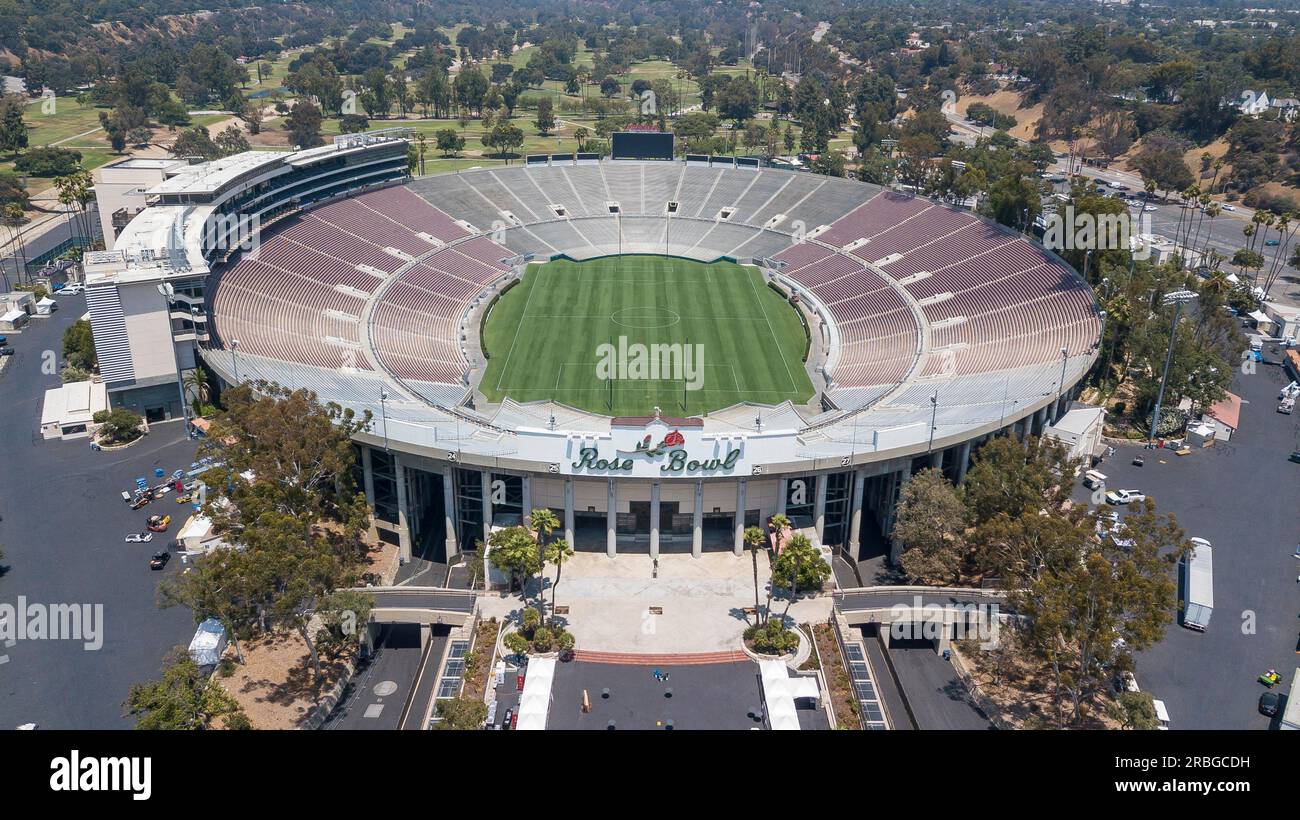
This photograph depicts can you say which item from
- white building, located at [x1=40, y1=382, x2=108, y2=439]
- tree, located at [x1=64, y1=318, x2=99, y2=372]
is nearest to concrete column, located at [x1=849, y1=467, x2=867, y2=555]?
white building, located at [x1=40, y1=382, x2=108, y2=439]

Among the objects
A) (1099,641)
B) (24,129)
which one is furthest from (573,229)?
(24,129)

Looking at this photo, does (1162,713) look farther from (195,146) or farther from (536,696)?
(195,146)

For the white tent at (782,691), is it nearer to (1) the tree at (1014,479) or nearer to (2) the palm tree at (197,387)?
(1) the tree at (1014,479)

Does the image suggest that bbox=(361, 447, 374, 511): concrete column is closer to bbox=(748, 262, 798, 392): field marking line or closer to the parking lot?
bbox=(748, 262, 798, 392): field marking line

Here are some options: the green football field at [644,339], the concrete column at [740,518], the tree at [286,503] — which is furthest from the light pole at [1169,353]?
the tree at [286,503]

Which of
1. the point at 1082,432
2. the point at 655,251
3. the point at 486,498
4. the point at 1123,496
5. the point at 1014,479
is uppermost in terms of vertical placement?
the point at 655,251

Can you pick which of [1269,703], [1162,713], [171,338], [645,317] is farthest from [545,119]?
[1269,703]

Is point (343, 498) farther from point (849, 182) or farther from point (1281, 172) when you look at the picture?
point (1281, 172)
